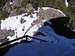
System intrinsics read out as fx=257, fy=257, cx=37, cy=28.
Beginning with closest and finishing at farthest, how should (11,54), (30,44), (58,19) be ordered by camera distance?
(11,54) → (30,44) → (58,19)

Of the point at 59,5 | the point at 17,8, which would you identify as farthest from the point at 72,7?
the point at 17,8

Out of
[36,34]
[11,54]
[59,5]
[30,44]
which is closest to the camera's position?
[11,54]

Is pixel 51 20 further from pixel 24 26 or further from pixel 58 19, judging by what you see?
pixel 24 26

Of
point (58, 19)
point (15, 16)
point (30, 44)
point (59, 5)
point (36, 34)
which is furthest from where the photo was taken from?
point (59, 5)

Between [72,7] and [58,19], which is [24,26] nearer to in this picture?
[58,19]

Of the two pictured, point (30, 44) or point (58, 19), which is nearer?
point (30, 44)

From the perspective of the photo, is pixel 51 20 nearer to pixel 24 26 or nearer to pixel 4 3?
pixel 24 26

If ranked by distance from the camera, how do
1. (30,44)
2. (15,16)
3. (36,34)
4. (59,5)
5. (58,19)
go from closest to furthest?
(30,44)
(36,34)
(58,19)
(15,16)
(59,5)

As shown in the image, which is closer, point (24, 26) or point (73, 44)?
point (73, 44)

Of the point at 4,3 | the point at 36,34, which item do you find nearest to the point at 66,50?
the point at 36,34
